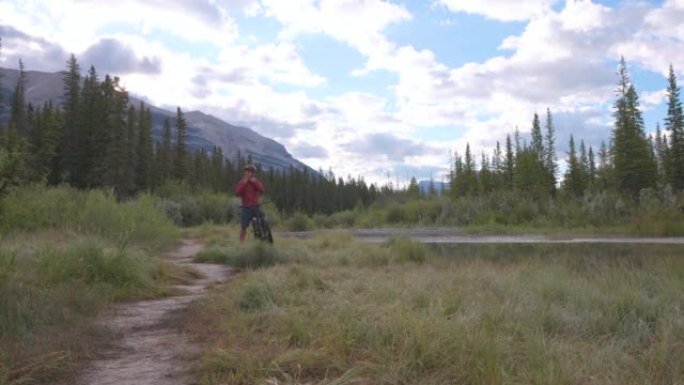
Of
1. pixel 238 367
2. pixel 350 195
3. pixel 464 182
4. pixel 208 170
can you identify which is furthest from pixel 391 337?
pixel 350 195

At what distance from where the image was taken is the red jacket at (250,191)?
1328 centimetres

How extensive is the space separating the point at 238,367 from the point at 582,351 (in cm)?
263

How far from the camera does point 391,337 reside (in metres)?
4.52

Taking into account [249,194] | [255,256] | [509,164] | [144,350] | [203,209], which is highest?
[509,164]

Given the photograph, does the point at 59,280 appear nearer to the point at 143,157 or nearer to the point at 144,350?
the point at 144,350

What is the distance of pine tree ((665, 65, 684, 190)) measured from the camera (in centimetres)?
4769

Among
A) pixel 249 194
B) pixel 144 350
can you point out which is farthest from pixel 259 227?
pixel 144 350

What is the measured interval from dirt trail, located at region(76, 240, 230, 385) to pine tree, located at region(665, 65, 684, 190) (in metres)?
49.8

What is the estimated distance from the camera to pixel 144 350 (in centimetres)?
475

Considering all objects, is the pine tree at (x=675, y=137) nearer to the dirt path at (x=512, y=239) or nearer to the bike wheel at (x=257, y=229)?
the dirt path at (x=512, y=239)

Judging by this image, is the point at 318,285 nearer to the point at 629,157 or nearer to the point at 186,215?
the point at 186,215

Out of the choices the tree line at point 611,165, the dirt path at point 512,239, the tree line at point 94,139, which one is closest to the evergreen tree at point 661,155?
the tree line at point 611,165

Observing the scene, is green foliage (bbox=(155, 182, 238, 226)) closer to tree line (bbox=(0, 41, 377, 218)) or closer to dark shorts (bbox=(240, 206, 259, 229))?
tree line (bbox=(0, 41, 377, 218))

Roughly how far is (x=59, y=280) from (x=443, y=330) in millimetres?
4810
